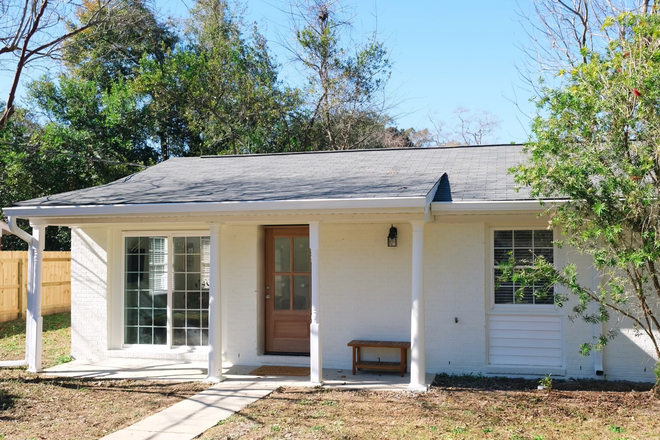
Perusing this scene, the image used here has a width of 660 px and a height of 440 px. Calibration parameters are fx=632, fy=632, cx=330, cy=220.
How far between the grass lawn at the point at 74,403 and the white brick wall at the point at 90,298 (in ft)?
2.26

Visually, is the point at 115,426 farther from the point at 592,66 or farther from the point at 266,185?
the point at 592,66

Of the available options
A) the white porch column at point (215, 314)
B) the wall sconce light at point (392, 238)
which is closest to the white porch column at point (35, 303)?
the white porch column at point (215, 314)

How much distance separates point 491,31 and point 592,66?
36.6 feet

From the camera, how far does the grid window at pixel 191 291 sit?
1018 cm

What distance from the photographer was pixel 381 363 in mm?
9102

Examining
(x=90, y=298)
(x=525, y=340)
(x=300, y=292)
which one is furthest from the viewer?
(x=90, y=298)

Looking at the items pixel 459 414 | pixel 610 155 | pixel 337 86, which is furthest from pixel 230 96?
pixel 459 414

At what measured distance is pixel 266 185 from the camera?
942 cm

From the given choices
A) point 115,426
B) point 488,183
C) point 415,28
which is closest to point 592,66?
point 488,183

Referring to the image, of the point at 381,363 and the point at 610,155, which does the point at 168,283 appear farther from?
the point at 610,155

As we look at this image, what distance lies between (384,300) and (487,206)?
2222 mm

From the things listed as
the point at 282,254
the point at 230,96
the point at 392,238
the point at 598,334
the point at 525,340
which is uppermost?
the point at 230,96

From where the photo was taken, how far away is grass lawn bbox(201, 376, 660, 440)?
610 centimetres

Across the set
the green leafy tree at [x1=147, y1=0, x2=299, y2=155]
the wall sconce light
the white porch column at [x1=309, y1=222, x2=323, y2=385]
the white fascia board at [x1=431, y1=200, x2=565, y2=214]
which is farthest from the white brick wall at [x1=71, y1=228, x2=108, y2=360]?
the green leafy tree at [x1=147, y1=0, x2=299, y2=155]
